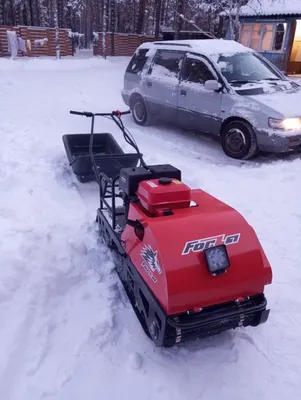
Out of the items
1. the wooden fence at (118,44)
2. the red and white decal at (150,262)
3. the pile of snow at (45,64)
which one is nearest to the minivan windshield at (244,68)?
the red and white decal at (150,262)

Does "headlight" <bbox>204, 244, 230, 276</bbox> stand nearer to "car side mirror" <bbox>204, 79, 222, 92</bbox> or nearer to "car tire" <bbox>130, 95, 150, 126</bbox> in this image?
"car side mirror" <bbox>204, 79, 222, 92</bbox>

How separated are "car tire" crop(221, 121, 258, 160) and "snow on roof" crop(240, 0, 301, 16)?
14.3 meters

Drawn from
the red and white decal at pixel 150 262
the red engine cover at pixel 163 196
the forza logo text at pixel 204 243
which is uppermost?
the red engine cover at pixel 163 196

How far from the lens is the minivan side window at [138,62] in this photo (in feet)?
28.6

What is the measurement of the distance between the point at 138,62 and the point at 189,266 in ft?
24.6

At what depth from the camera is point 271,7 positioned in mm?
18875

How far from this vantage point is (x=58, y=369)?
2.59m

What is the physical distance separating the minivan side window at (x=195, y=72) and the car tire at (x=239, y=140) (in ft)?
3.58

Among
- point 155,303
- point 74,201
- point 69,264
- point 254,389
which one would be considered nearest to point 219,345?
point 254,389

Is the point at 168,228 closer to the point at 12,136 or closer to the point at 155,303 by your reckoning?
the point at 155,303

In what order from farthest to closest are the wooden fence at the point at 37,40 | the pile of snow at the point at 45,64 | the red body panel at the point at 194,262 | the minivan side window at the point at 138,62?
the wooden fence at the point at 37,40 < the pile of snow at the point at 45,64 < the minivan side window at the point at 138,62 < the red body panel at the point at 194,262

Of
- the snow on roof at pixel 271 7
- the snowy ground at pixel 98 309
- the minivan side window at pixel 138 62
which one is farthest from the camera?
the snow on roof at pixel 271 7

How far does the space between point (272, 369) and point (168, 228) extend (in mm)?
1308

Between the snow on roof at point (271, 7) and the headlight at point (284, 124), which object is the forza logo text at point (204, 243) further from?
the snow on roof at point (271, 7)
